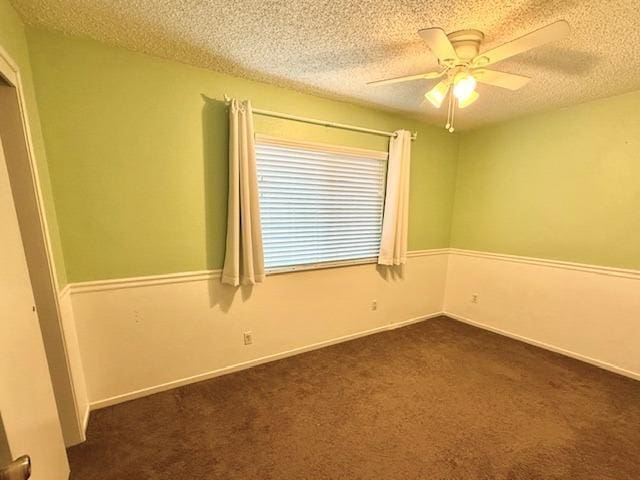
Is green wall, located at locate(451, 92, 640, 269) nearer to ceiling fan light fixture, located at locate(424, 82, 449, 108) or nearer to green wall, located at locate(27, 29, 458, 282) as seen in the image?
ceiling fan light fixture, located at locate(424, 82, 449, 108)

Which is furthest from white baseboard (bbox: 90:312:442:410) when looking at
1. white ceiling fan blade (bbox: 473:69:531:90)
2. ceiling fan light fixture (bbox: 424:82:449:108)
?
white ceiling fan blade (bbox: 473:69:531:90)

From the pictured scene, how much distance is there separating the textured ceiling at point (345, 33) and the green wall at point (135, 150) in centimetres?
13

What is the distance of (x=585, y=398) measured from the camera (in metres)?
2.13

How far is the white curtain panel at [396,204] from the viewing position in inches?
114

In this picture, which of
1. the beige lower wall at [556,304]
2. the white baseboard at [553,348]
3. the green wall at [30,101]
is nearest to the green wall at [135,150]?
the green wall at [30,101]

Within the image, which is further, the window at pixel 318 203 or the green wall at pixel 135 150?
the window at pixel 318 203

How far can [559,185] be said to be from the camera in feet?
8.96

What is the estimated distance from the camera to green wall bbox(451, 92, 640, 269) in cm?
237

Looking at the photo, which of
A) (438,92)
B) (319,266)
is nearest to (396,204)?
(319,266)

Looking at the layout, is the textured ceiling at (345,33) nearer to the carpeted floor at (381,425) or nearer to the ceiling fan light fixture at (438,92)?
the ceiling fan light fixture at (438,92)

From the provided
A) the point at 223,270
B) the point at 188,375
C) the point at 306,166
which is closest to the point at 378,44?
the point at 306,166

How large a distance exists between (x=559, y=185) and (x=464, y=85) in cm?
189

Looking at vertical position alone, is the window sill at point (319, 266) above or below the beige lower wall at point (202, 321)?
above

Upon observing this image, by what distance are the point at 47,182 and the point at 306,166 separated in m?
1.72
